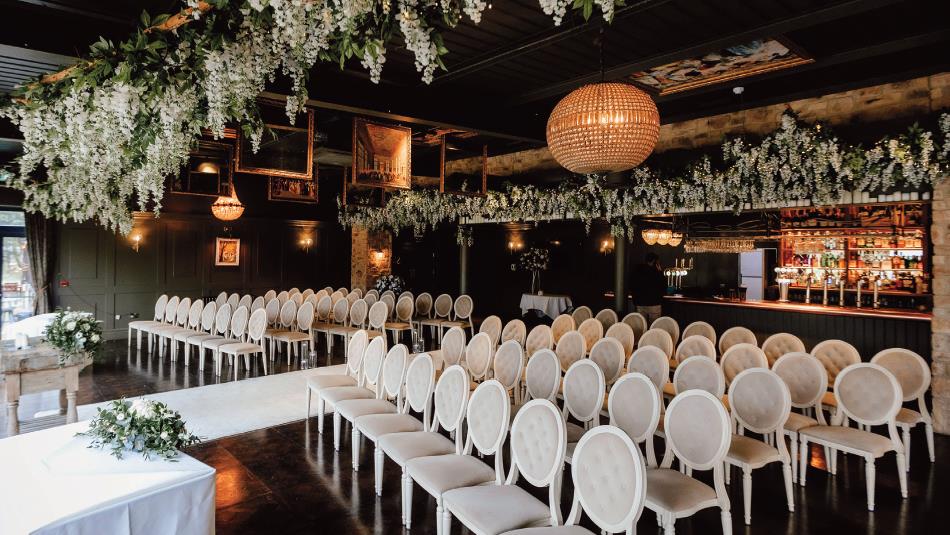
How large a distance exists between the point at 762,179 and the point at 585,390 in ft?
14.2

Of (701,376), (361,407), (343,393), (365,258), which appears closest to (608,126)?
(701,376)

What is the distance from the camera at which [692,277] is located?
41.6ft

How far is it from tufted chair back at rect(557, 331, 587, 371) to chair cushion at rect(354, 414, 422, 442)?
7.44 feet

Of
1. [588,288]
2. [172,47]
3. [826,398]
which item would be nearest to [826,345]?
[826,398]

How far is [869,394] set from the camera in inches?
157

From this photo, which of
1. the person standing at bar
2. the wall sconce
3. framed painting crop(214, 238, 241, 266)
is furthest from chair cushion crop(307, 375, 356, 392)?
framed painting crop(214, 238, 241, 266)

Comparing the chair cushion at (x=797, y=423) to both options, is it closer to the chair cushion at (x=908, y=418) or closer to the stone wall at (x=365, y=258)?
the chair cushion at (x=908, y=418)

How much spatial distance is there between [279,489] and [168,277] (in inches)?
395

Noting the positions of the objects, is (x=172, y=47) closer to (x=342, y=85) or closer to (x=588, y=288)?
(x=342, y=85)

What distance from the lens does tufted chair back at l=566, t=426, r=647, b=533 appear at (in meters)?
2.35

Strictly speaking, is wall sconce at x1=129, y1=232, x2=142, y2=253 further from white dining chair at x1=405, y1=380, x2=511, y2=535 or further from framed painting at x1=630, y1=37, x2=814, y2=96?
framed painting at x1=630, y1=37, x2=814, y2=96

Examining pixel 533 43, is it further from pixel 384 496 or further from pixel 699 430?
pixel 384 496

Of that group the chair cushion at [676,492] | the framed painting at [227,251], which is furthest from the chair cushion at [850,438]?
the framed painting at [227,251]

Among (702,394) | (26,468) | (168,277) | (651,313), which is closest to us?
(26,468)
